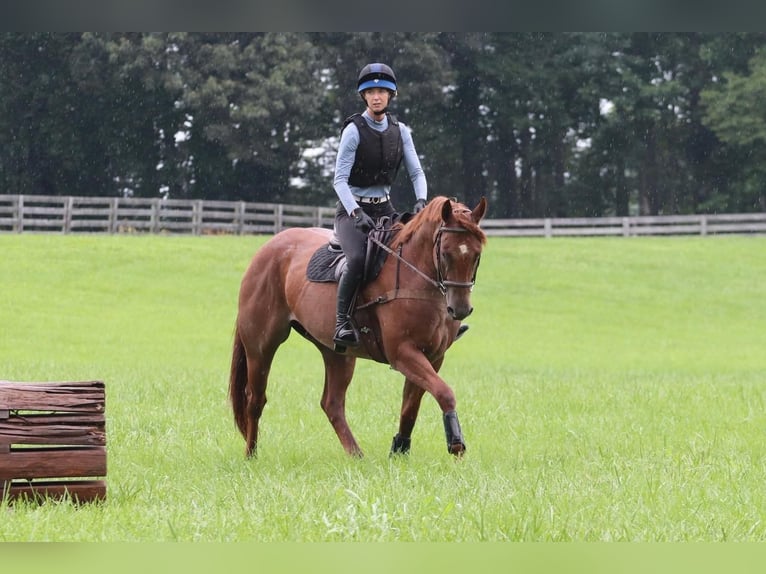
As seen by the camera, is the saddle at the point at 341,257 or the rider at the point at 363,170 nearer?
the rider at the point at 363,170

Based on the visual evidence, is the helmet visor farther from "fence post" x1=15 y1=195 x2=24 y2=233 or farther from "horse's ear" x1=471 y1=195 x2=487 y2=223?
"fence post" x1=15 y1=195 x2=24 y2=233

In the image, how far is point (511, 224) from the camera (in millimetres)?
45344

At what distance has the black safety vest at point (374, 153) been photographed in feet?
27.7

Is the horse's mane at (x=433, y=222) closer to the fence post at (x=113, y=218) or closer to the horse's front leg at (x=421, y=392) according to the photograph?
the horse's front leg at (x=421, y=392)

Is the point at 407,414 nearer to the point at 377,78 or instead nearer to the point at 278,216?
the point at 377,78

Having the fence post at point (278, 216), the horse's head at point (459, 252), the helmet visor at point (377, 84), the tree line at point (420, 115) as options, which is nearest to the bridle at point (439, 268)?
the horse's head at point (459, 252)

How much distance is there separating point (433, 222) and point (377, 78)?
119 centimetres

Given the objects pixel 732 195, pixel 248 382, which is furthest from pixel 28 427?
pixel 732 195

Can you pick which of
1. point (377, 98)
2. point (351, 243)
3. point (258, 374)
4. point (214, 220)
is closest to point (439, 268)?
point (351, 243)

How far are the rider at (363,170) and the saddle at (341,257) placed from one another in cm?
6

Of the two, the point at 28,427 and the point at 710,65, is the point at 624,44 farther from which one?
the point at 28,427

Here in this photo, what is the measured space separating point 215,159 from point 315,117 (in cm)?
504

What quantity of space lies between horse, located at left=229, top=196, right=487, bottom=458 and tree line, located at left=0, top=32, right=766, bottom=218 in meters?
38.0

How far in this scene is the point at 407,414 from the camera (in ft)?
28.0
